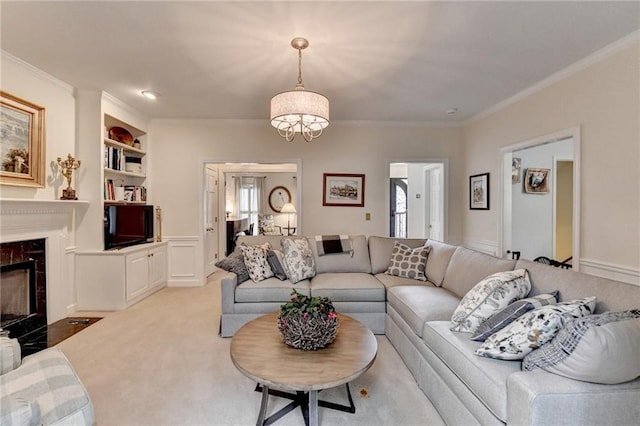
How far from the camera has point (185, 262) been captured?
4852mm

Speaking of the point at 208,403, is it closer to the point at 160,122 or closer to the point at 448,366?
the point at 448,366

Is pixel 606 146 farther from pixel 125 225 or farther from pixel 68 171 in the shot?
pixel 68 171

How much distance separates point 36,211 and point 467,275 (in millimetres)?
4174

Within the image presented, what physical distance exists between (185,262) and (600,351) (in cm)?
489

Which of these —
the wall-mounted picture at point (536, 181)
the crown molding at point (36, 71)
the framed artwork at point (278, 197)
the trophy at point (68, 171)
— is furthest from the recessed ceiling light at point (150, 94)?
the framed artwork at point (278, 197)

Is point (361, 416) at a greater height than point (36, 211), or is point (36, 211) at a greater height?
point (36, 211)

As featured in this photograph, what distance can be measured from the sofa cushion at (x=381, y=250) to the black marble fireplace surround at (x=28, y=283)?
3.45 meters

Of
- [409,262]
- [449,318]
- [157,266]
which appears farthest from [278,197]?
[449,318]

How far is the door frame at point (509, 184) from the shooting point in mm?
2879

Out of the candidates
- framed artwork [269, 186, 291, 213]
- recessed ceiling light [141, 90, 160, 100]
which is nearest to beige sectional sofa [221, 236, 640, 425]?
recessed ceiling light [141, 90, 160, 100]

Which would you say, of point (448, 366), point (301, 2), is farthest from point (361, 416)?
point (301, 2)

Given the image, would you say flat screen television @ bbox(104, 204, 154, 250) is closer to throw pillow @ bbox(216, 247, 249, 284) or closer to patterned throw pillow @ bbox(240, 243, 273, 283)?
throw pillow @ bbox(216, 247, 249, 284)

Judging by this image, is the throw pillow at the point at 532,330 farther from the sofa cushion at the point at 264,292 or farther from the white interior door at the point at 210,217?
the white interior door at the point at 210,217

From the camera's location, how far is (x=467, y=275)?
8.65ft
